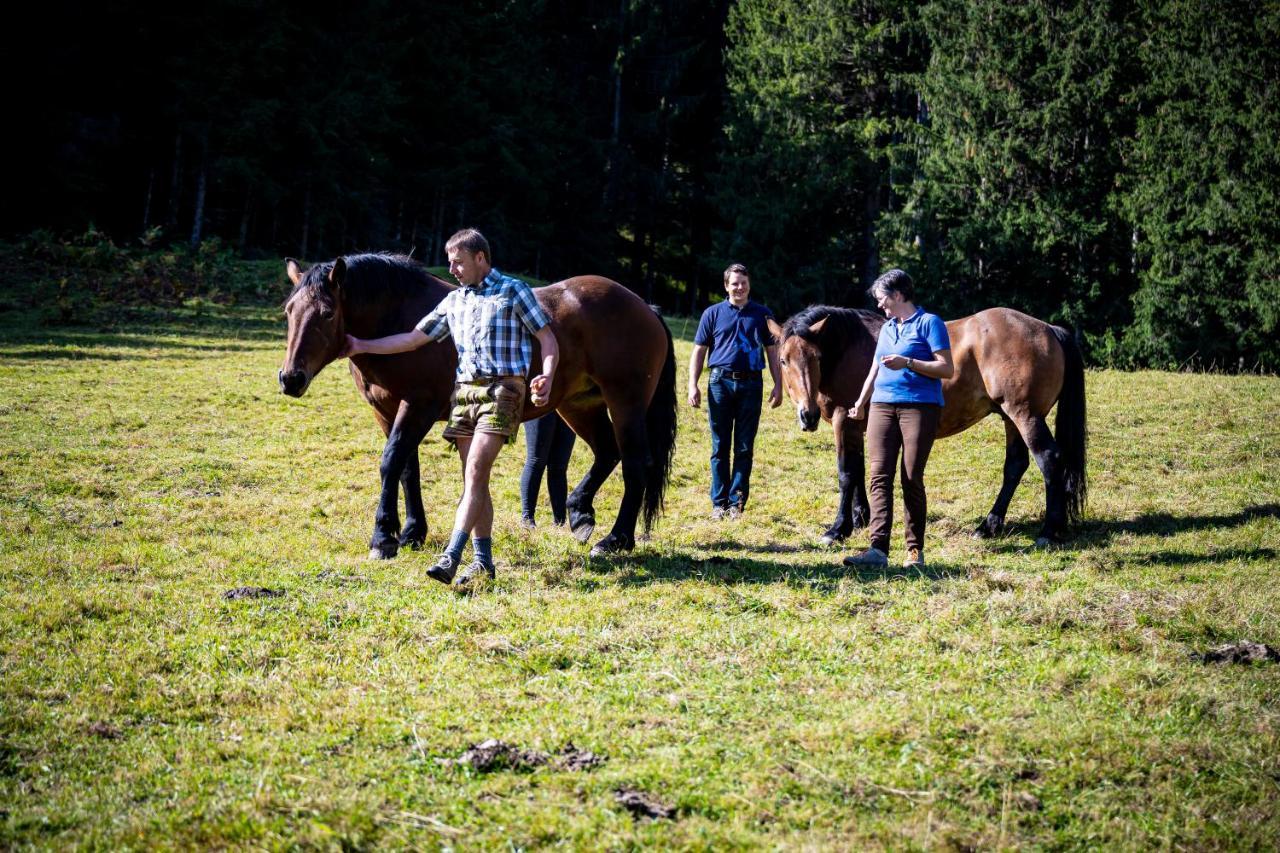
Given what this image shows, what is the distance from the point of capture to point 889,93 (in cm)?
3275

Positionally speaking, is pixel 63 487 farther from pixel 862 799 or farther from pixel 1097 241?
pixel 1097 241

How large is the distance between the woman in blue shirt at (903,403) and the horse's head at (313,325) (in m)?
3.89

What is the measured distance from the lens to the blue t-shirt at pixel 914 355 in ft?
22.3

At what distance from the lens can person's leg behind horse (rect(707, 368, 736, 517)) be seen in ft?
31.0

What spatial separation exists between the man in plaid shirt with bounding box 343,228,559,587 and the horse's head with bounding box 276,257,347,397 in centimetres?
112

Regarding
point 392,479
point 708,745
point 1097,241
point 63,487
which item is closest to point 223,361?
point 63,487

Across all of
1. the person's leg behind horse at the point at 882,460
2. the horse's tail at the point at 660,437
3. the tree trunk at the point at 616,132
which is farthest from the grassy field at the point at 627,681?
the tree trunk at the point at 616,132

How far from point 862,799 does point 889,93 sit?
33.0m

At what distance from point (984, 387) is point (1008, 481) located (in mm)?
910

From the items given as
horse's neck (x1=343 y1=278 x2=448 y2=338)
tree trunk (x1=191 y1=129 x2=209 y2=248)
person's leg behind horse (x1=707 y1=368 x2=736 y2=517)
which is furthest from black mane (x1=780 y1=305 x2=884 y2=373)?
tree trunk (x1=191 y1=129 x2=209 y2=248)

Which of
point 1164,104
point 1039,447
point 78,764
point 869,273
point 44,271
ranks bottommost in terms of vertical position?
point 78,764

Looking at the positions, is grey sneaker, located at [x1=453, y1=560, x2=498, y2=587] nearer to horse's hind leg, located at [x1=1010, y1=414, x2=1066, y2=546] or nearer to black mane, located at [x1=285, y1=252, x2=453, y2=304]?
black mane, located at [x1=285, y1=252, x2=453, y2=304]

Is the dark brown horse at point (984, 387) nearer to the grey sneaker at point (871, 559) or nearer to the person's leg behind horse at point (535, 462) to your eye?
the grey sneaker at point (871, 559)

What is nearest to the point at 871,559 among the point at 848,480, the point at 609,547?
the point at 848,480
